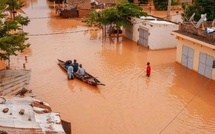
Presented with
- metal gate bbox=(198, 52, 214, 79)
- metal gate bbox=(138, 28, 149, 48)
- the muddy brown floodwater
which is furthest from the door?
metal gate bbox=(198, 52, 214, 79)

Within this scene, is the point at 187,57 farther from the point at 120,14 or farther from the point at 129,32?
the point at 129,32

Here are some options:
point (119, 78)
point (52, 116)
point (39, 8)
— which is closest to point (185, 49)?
point (119, 78)

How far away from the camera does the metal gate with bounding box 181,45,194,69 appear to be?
22388mm

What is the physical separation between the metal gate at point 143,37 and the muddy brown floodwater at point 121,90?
26.0 inches

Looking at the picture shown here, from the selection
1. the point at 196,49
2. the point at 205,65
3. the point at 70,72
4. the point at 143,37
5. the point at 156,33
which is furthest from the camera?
the point at 143,37

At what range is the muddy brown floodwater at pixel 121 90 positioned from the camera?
15.0 m

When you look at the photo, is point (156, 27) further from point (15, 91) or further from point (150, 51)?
point (15, 91)

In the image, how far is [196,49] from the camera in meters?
21.6

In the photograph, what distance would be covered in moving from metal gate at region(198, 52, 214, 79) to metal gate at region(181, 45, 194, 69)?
1.08 m

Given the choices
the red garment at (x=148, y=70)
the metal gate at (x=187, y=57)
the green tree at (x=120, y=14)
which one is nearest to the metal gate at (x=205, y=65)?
the metal gate at (x=187, y=57)

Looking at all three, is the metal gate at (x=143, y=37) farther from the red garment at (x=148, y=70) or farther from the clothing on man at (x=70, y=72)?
the clothing on man at (x=70, y=72)

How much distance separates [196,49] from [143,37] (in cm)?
794

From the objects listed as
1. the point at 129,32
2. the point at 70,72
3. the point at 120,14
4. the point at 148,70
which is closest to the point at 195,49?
the point at 148,70

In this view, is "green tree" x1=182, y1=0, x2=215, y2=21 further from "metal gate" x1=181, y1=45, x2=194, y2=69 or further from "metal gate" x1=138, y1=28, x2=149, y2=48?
"metal gate" x1=181, y1=45, x2=194, y2=69
